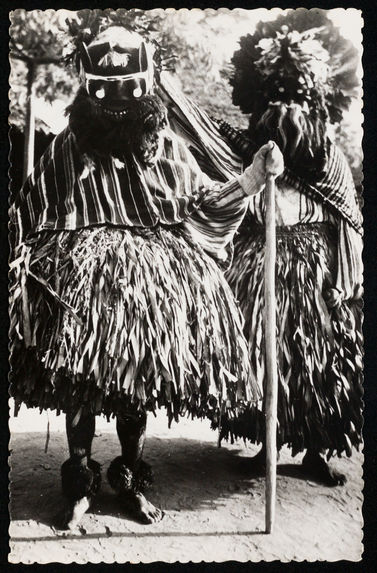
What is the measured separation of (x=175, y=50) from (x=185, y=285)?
78 cm

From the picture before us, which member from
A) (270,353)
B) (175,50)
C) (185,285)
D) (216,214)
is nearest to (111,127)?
(175,50)

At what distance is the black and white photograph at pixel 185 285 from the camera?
203 cm

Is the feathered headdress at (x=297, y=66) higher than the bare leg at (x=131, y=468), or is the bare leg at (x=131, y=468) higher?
the feathered headdress at (x=297, y=66)

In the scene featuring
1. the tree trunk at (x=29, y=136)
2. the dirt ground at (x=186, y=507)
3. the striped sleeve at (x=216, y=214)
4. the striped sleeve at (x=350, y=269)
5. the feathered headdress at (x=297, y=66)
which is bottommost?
the dirt ground at (x=186, y=507)

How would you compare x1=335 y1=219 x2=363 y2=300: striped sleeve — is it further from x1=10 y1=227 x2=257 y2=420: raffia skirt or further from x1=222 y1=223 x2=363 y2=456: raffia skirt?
x1=10 y1=227 x2=257 y2=420: raffia skirt

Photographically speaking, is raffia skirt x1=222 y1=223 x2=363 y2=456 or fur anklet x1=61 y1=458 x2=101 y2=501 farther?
raffia skirt x1=222 y1=223 x2=363 y2=456

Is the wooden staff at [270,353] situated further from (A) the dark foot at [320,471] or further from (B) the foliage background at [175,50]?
(B) the foliage background at [175,50]

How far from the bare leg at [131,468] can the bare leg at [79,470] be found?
69 mm

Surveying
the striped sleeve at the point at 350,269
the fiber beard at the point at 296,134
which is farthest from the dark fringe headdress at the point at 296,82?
the striped sleeve at the point at 350,269

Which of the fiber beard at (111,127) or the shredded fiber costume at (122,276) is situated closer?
the shredded fiber costume at (122,276)

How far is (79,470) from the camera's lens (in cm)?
206

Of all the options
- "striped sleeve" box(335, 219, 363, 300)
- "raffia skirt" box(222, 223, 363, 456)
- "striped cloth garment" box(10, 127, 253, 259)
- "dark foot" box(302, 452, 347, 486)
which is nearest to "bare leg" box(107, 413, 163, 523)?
"raffia skirt" box(222, 223, 363, 456)

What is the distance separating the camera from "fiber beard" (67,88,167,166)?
211 centimetres

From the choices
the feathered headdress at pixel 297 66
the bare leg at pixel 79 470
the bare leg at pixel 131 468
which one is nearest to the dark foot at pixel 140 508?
the bare leg at pixel 131 468
